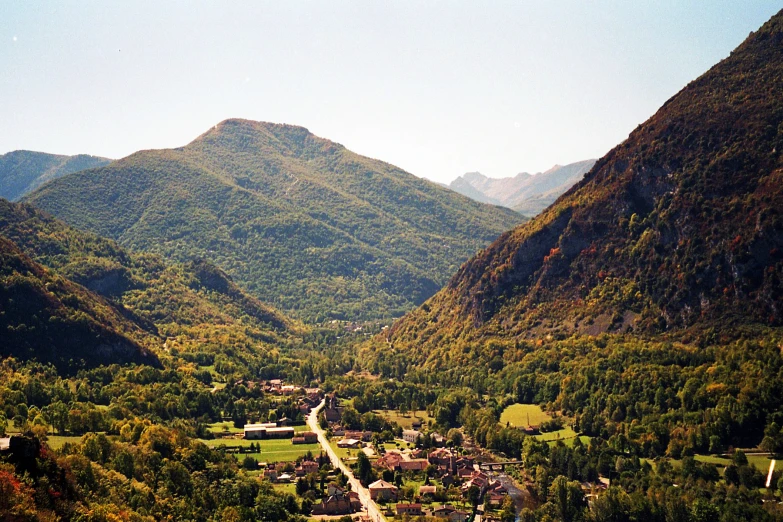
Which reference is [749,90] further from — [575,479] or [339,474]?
[339,474]

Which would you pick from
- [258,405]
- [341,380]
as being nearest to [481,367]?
[341,380]

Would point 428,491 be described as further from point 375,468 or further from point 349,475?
point 349,475

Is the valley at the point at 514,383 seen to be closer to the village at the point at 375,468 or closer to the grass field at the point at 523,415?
the village at the point at 375,468

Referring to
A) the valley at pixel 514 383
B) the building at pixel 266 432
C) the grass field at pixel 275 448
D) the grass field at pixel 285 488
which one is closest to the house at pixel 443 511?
the valley at pixel 514 383

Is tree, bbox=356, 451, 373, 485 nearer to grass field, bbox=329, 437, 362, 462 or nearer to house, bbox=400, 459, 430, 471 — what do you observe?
house, bbox=400, 459, 430, 471

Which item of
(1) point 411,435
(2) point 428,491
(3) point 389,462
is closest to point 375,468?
(3) point 389,462

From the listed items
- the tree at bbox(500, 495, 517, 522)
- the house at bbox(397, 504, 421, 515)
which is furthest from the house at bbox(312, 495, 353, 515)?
the tree at bbox(500, 495, 517, 522)

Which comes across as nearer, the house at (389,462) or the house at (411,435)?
the house at (389,462)
